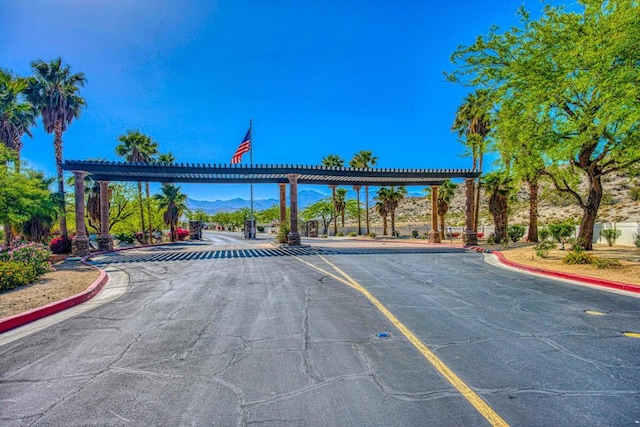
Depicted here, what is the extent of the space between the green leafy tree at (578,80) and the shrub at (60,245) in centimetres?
2775

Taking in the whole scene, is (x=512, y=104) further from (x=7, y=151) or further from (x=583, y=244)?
(x=7, y=151)

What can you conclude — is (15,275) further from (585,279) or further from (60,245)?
(60,245)

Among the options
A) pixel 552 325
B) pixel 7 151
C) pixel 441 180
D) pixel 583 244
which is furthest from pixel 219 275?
pixel 441 180

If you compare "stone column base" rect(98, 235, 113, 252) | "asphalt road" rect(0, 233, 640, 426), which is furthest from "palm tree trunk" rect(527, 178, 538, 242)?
"stone column base" rect(98, 235, 113, 252)

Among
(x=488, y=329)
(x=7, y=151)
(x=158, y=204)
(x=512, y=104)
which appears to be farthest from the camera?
(x=158, y=204)

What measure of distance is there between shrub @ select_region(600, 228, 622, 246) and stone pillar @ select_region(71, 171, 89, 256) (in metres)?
35.7

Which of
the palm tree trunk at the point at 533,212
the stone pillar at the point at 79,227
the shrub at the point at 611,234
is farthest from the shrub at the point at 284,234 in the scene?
the shrub at the point at 611,234

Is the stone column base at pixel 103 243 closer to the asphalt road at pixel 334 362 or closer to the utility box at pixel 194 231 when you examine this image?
the asphalt road at pixel 334 362

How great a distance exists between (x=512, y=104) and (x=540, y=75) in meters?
1.90

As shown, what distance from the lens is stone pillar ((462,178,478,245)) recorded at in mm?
28984

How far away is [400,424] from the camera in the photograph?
3225mm

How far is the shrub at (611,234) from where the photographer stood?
2406 cm

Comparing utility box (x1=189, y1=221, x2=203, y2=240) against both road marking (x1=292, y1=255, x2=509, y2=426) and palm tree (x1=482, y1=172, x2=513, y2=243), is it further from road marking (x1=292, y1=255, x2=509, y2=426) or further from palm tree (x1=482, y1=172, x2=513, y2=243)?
road marking (x1=292, y1=255, x2=509, y2=426)

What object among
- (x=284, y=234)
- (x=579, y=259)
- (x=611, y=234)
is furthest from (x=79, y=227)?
(x=611, y=234)
